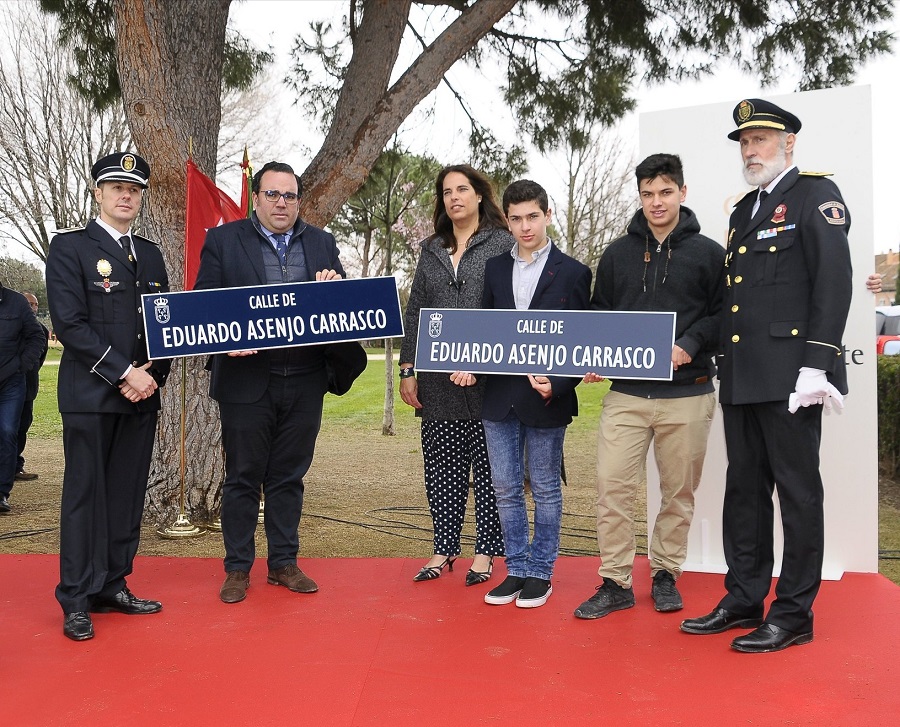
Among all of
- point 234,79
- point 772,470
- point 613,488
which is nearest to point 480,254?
point 613,488

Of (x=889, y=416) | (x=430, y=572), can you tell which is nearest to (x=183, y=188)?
(x=430, y=572)

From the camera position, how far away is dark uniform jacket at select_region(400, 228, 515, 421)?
3.91m

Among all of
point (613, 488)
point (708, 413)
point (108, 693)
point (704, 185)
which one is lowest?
point (108, 693)

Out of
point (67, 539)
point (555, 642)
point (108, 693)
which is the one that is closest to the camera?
point (108, 693)

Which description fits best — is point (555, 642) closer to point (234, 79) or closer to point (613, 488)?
point (613, 488)

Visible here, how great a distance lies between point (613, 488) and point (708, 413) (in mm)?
503

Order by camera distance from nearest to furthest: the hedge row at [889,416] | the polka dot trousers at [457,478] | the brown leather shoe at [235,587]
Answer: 1. the brown leather shoe at [235,587]
2. the polka dot trousers at [457,478]
3. the hedge row at [889,416]

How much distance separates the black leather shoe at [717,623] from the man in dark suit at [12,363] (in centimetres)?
501

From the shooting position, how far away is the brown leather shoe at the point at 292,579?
386 centimetres

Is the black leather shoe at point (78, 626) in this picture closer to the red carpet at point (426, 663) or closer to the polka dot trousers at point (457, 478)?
the red carpet at point (426, 663)

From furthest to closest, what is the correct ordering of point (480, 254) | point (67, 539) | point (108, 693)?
1. point (480, 254)
2. point (67, 539)
3. point (108, 693)

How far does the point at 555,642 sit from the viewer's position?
10.5 feet

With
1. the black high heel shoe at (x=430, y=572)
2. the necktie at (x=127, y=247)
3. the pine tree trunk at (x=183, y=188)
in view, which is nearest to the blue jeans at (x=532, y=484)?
the black high heel shoe at (x=430, y=572)

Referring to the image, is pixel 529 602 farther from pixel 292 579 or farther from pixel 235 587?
pixel 235 587
